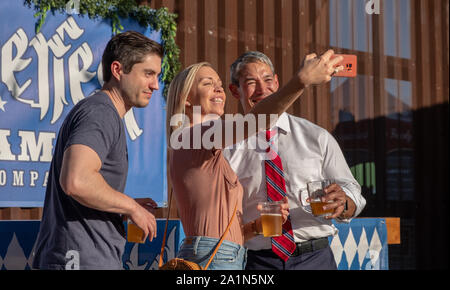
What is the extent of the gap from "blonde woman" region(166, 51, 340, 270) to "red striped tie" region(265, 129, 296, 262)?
24.6 inches

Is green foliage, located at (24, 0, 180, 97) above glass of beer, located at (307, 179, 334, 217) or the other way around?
above

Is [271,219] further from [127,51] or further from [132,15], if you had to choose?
[132,15]

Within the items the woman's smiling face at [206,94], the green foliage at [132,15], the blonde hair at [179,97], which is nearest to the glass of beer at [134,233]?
the blonde hair at [179,97]

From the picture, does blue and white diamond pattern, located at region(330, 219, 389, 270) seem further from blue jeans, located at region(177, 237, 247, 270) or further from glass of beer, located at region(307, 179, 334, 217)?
blue jeans, located at region(177, 237, 247, 270)

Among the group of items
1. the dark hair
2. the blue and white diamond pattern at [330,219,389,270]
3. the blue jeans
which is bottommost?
the blue and white diamond pattern at [330,219,389,270]

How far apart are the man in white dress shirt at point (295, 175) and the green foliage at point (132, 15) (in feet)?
8.88

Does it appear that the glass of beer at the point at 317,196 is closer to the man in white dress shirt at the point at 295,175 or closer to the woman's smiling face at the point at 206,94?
the man in white dress shirt at the point at 295,175

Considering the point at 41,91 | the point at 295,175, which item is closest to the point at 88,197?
the point at 295,175

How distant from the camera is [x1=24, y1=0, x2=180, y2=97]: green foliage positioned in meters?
5.43

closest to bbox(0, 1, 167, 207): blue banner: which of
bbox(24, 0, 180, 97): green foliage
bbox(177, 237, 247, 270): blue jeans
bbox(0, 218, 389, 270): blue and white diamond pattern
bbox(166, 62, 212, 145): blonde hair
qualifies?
bbox(24, 0, 180, 97): green foliage

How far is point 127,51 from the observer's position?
2.61 metres

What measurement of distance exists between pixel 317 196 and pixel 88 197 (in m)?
1.32

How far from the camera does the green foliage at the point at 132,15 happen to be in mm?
5429
